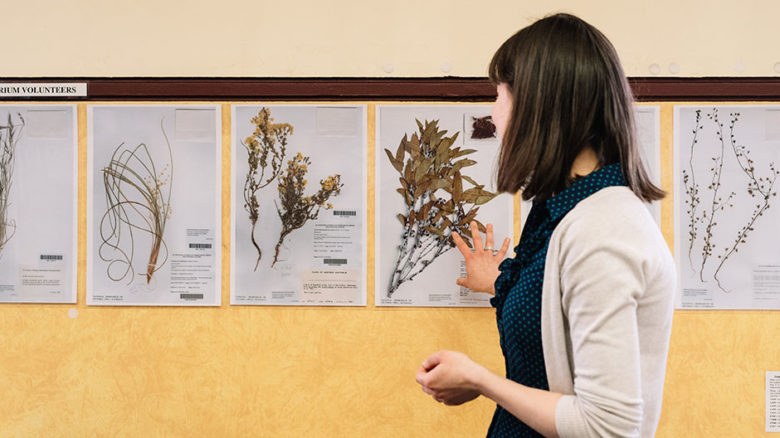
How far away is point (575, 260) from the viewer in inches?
30.4

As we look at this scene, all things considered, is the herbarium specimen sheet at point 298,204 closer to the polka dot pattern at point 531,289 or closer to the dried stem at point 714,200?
the polka dot pattern at point 531,289

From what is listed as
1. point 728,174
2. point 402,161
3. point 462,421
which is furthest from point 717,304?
point 402,161

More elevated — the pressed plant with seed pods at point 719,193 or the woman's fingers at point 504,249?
the pressed plant with seed pods at point 719,193

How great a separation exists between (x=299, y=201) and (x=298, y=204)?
10 millimetres

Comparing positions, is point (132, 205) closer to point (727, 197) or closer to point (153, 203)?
point (153, 203)

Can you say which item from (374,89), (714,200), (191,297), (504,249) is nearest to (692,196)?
(714,200)

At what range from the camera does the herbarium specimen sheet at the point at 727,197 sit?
1.73 meters

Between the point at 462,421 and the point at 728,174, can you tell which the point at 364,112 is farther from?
the point at 728,174

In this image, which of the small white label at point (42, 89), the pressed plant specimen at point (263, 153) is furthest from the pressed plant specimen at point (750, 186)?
the small white label at point (42, 89)

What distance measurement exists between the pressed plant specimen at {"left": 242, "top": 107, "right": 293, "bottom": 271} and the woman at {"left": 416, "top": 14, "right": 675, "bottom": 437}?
37.8 inches

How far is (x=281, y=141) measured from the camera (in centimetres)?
175

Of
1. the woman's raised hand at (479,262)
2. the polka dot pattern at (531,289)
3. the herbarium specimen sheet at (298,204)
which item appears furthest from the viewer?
the herbarium specimen sheet at (298,204)

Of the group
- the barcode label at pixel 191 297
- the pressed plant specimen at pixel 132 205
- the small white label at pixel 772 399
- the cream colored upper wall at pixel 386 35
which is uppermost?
the cream colored upper wall at pixel 386 35

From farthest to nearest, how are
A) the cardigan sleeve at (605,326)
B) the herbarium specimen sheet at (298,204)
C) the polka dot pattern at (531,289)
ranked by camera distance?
the herbarium specimen sheet at (298,204) < the polka dot pattern at (531,289) < the cardigan sleeve at (605,326)
